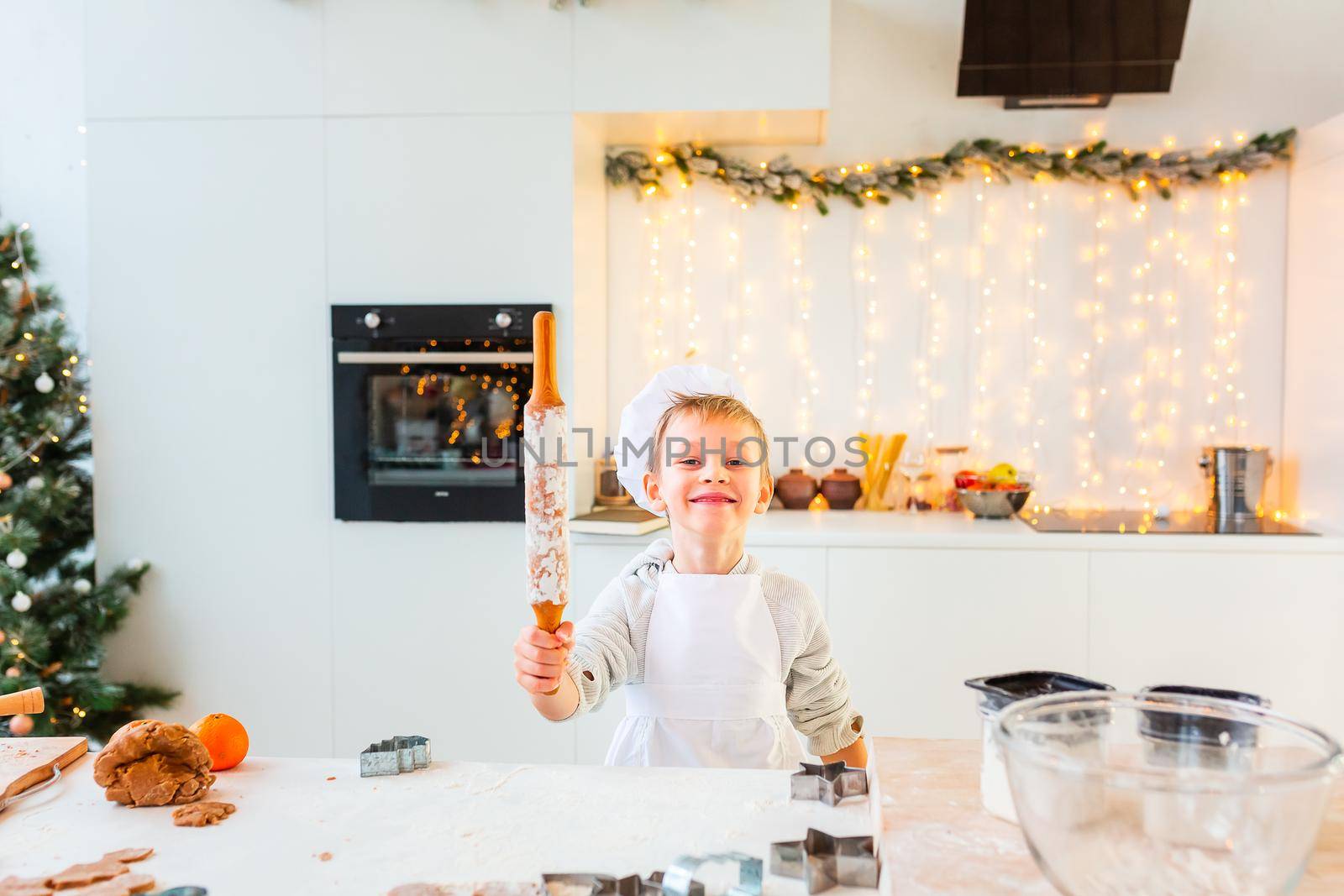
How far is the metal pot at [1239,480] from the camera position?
2848 mm

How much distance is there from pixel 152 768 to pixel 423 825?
0.98 ft

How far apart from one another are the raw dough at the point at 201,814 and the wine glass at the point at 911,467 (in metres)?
2.36

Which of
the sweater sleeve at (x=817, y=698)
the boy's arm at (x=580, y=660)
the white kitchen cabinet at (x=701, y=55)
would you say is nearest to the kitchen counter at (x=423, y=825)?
the boy's arm at (x=580, y=660)

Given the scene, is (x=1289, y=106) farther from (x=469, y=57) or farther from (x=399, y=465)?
(x=399, y=465)

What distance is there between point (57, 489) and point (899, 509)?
2.35m

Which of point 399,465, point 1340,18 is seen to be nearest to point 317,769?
point 399,465

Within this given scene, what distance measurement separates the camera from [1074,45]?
109 inches

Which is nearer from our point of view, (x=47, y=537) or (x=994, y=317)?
(x=47, y=537)

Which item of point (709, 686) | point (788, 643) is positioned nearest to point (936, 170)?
point (788, 643)

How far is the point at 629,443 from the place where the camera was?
1688 millimetres

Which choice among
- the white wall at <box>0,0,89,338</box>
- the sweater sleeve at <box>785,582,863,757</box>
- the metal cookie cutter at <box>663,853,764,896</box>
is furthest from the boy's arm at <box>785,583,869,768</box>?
the white wall at <box>0,0,89,338</box>

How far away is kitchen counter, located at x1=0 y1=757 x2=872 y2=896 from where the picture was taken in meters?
0.93

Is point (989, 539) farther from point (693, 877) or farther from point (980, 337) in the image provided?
point (693, 877)

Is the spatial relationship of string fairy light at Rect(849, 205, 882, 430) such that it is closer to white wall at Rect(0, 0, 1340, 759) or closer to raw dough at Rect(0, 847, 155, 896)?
white wall at Rect(0, 0, 1340, 759)
